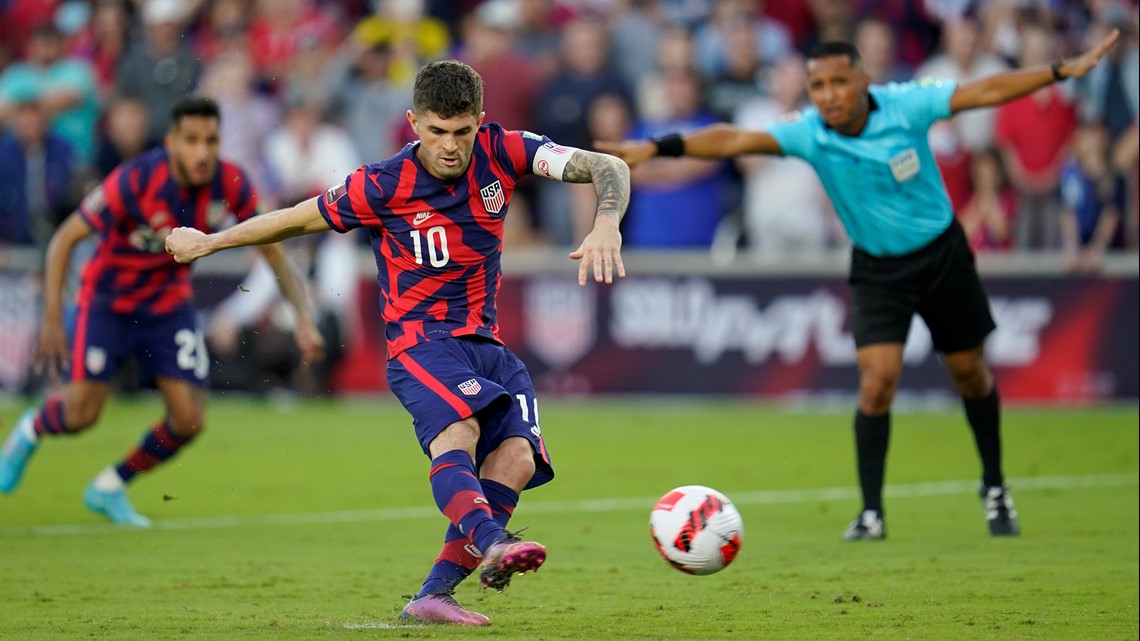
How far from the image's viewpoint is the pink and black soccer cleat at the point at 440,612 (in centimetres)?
671

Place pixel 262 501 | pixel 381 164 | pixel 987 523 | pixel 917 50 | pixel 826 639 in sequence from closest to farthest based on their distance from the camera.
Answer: pixel 826 639 → pixel 381 164 → pixel 987 523 → pixel 262 501 → pixel 917 50

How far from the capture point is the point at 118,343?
10578 mm

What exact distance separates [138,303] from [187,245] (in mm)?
3881

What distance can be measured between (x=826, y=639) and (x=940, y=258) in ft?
11.6

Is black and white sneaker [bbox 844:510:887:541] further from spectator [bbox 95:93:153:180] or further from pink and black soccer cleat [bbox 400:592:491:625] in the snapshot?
spectator [bbox 95:93:153:180]

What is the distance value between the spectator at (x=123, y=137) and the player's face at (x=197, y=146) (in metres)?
7.97

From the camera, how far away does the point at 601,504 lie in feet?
36.8

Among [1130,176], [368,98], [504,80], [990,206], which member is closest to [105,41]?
[368,98]

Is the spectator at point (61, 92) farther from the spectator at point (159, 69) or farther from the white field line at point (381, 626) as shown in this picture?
the white field line at point (381, 626)

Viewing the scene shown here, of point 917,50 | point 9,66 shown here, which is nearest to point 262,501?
point 917,50

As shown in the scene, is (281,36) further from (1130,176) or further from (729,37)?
(1130,176)

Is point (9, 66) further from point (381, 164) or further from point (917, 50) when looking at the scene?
point (381, 164)

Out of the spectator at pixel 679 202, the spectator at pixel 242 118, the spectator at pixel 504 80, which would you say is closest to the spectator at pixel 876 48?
the spectator at pixel 679 202

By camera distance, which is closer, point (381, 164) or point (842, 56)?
point (381, 164)
